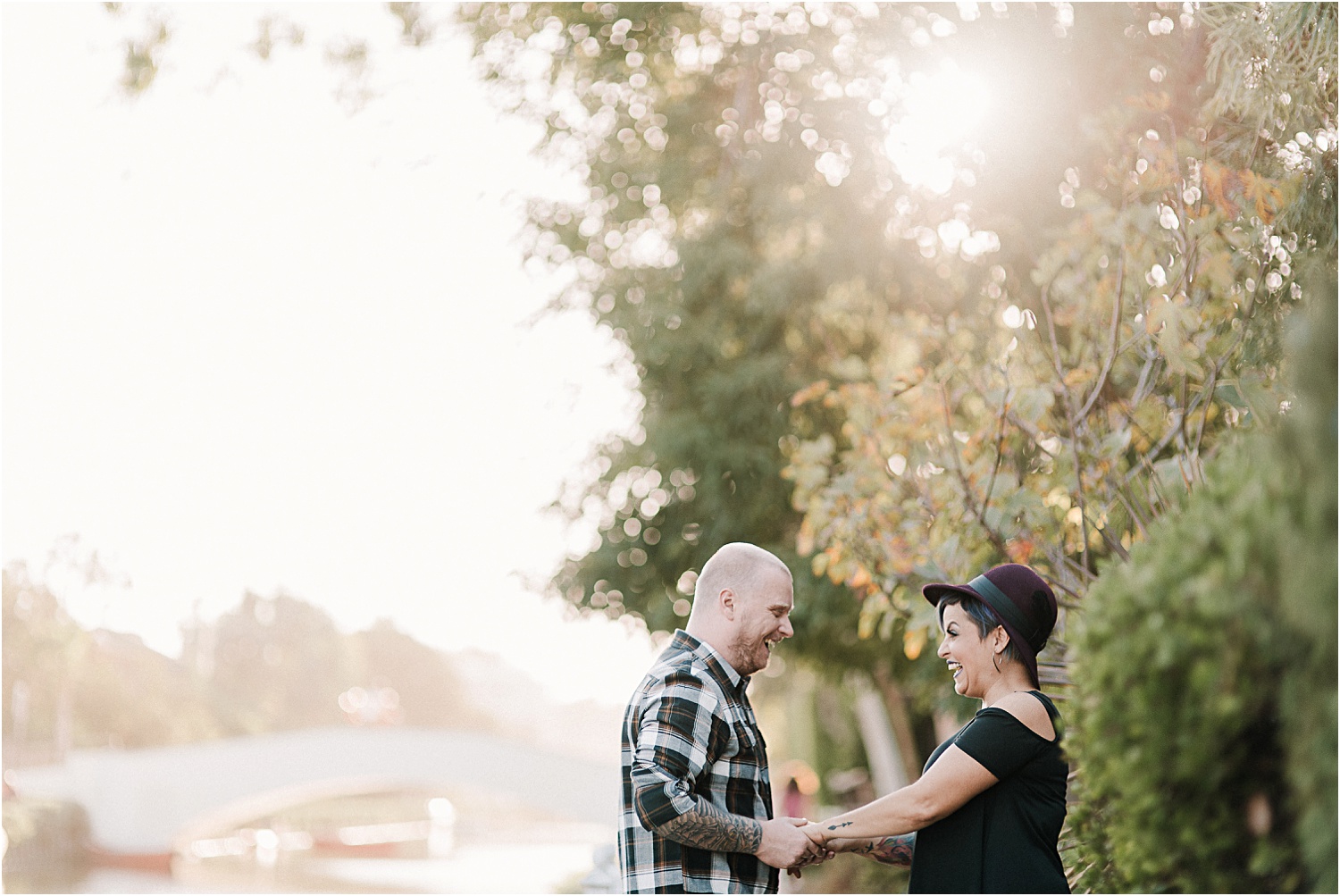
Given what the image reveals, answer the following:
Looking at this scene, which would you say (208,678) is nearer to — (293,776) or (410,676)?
(410,676)

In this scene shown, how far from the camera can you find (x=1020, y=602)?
107 inches

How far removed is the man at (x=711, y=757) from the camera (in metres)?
2.64

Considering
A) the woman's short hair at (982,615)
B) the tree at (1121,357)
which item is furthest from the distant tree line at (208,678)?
the woman's short hair at (982,615)

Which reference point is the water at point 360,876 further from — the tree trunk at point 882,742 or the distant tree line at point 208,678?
the distant tree line at point 208,678

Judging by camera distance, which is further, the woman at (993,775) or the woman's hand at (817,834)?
the woman's hand at (817,834)

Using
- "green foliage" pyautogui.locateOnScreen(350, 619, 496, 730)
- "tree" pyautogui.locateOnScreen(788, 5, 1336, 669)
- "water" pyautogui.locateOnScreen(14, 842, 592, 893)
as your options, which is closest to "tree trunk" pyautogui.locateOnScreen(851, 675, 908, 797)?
"water" pyautogui.locateOnScreen(14, 842, 592, 893)

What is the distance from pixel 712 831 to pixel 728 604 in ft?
1.82

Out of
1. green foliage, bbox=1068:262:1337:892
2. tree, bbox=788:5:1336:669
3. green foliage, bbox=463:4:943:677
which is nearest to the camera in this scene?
green foliage, bbox=1068:262:1337:892

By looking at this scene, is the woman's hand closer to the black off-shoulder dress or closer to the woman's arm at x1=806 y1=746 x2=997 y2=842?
the woman's arm at x1=806 y1=746 x2=997 y2=842

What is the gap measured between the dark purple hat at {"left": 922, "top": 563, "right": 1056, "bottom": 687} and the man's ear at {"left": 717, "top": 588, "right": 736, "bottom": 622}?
0.47 meters

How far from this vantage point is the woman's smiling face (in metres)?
2.74

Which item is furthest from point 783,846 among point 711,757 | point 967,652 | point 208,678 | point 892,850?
point 208,678

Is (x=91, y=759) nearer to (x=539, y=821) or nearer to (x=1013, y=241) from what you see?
(x=539, y=821)

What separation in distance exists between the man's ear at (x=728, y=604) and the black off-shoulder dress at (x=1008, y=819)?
0.62 meters
